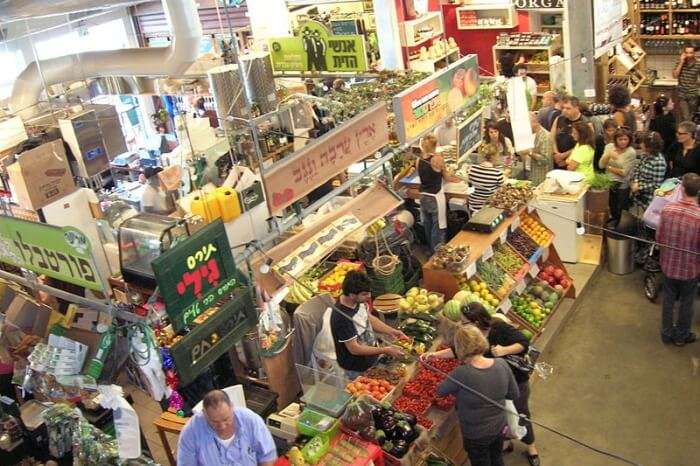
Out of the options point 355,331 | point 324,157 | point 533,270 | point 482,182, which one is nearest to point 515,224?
point 533,270

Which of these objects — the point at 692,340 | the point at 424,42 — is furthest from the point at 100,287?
the point at 424,42

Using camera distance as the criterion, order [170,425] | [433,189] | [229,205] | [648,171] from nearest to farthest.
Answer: [229,205] → [170,425] → [648,171] → [433,189]

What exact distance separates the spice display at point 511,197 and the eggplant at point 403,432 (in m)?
3.13

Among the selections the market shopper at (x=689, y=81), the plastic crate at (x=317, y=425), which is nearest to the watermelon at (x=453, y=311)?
the plastic crate at (x=317, y=425)

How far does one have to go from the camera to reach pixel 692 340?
728cm

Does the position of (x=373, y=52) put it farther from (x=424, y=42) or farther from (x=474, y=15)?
(x=474, y=15)

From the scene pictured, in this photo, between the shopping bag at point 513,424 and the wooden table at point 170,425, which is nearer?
the shopping bag at point 513,424

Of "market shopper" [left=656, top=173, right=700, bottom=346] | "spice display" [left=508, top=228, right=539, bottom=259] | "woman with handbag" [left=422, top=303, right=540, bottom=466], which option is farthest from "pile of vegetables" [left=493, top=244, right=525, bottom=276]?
"woman with handbag" [left=422, top=303, right=540, bottom=466]

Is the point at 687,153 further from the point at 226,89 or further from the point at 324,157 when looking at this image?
the point at 226,89

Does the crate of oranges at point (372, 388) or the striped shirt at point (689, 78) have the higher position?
the striped shirt at point (689, 78)

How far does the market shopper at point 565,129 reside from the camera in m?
9.10

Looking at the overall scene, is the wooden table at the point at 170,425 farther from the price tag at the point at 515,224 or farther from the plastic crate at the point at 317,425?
the price tag at the point at 515,224

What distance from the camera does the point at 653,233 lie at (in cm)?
811

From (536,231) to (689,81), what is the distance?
5.04 m
